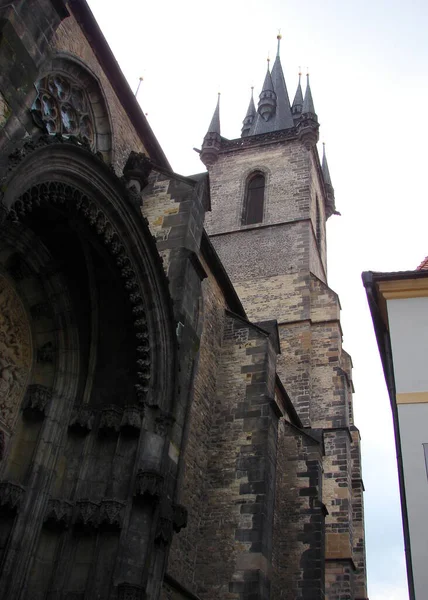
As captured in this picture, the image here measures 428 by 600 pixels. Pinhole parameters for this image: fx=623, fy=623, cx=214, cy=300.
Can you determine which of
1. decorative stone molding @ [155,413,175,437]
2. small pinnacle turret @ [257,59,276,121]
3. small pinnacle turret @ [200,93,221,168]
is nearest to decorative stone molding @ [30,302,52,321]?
decorative stone molding @ [155,413,175,437]

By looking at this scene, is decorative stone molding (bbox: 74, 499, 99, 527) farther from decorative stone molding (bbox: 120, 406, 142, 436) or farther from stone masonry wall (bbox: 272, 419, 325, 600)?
stone masonry wall (bbox: 272, 419, 325, 600)

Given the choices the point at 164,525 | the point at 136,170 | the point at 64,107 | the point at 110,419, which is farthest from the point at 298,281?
the point at 164,525

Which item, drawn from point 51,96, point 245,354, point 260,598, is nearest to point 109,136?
point 51,96

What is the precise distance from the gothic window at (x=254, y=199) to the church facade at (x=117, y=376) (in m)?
9.90

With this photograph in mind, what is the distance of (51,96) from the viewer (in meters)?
8.45

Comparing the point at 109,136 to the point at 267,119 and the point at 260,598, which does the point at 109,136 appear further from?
the point at 267,119

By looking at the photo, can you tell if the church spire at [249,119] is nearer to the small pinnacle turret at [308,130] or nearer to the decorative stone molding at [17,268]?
the small pinnacle turret at [308,130]

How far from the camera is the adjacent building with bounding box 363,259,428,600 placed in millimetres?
6465

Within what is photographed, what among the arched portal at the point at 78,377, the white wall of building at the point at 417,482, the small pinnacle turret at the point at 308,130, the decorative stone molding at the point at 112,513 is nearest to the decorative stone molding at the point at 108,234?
the arched portal at the point at 78,377

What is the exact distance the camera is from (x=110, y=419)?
7070mm

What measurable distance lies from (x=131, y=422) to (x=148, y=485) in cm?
74

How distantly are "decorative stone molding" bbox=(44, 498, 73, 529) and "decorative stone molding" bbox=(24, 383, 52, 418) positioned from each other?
39.8 inches

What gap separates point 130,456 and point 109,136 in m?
5.16

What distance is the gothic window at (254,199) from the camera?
75.2ft
